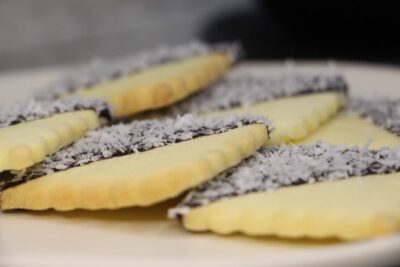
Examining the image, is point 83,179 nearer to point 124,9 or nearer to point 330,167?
point 330,167

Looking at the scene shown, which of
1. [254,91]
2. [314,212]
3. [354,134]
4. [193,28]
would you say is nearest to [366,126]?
[354,134]

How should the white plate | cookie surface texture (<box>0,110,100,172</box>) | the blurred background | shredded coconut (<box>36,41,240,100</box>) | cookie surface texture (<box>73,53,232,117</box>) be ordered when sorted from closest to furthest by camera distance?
the white plate
cookie surface texture (<box>0,110,100,172</box>)
cookie surface texture (<box>73,53,232,117</box>)
shredded coconut (<box>36,41,240,100</box>)
the blurred background

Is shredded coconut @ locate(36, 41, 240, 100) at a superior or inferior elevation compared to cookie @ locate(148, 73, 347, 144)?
superior

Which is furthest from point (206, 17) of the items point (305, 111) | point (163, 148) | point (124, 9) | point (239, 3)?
point (163, 148)

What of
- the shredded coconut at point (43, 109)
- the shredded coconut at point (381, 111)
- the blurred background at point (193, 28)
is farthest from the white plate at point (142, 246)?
the blurred background at point (193, 28)

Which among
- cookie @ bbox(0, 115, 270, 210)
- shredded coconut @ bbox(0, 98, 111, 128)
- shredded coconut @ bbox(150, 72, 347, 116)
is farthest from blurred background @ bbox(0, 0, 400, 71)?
cookie @ bbox(0, 115, 270, 210)

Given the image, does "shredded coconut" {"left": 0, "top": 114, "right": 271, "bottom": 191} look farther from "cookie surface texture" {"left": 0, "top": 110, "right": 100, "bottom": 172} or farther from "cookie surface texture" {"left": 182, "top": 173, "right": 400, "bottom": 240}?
"cookie surface texture" {"left": 182, "top": 173, "right": 400, "bottom": 240}

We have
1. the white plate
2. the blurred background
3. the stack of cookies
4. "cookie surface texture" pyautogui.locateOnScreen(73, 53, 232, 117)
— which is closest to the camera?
the white plate

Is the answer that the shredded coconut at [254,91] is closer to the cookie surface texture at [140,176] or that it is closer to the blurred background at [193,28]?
the cookie surface texture at [140,176]

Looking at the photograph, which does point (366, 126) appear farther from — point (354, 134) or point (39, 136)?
point (39, 136)
